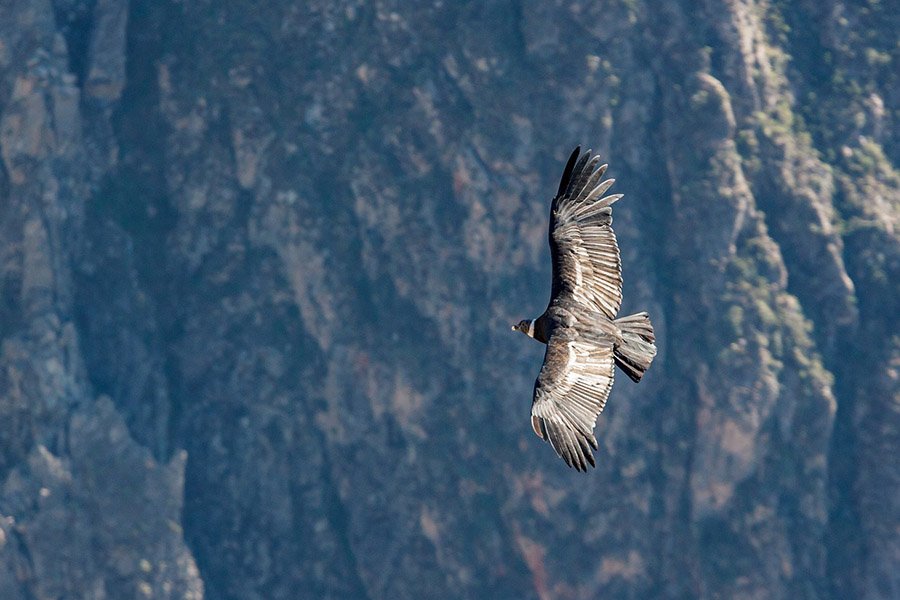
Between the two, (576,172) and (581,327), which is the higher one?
(576,172)

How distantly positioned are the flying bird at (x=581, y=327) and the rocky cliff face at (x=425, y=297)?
49703 millimetres

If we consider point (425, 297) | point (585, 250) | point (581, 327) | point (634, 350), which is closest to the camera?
point (634, 350)

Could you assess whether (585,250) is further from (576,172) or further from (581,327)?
(581,327)

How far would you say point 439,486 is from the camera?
79312 millimetres

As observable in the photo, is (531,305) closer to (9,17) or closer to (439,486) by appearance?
(439,486)

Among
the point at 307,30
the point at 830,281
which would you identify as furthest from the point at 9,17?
the point at 830,281

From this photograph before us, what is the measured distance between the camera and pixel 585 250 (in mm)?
26875

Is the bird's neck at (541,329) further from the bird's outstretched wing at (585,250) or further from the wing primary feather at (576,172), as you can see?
the wing primary feather at (576,172)

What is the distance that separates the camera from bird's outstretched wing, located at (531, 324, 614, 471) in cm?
2250

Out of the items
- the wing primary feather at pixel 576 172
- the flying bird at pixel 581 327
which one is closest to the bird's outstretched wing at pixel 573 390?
the flying bird at pixel 581 327

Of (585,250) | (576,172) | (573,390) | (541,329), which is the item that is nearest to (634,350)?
(573,390)

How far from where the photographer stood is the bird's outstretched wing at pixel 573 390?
886 inches

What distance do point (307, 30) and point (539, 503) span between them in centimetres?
2751

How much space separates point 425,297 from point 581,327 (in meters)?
54.7
